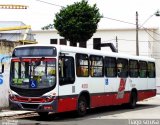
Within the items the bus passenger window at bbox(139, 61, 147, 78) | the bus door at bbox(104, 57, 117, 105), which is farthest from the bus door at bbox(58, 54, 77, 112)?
the bus passenger window at bbox(139, 61, 147, 78)

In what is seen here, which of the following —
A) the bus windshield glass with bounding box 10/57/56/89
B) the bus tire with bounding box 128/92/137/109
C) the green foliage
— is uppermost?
the green foliage

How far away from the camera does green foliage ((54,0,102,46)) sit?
4219 cm

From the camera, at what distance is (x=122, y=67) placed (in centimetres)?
2339

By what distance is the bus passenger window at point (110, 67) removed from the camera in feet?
70.2

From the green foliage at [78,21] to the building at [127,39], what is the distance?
2314 cm

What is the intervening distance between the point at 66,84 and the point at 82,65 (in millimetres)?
1678

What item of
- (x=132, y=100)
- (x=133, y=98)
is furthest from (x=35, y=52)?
(x=133, y=98)

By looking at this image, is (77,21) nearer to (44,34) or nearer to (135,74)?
(135,74)

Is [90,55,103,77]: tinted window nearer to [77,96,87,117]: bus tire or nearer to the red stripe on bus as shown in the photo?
the red stripe on bus

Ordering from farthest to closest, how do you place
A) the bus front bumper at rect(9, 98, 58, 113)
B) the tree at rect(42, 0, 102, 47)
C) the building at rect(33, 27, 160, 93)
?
the building at rect(33, 27, 160, 93)
the tree at rect(42, 0, 102, 47)
the bus front bumper at rect(9, 98, 58, 113)

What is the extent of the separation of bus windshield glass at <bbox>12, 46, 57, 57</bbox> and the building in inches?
1919

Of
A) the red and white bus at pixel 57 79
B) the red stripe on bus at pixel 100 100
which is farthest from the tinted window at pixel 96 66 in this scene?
the red stripe on bus at pixel 100 100

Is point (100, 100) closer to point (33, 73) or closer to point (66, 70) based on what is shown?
point (66, 70)

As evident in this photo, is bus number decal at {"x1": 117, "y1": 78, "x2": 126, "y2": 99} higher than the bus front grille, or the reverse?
bus number decal at {"x1": 117, "y1": 78, "x2": 126, "y2": 99}
